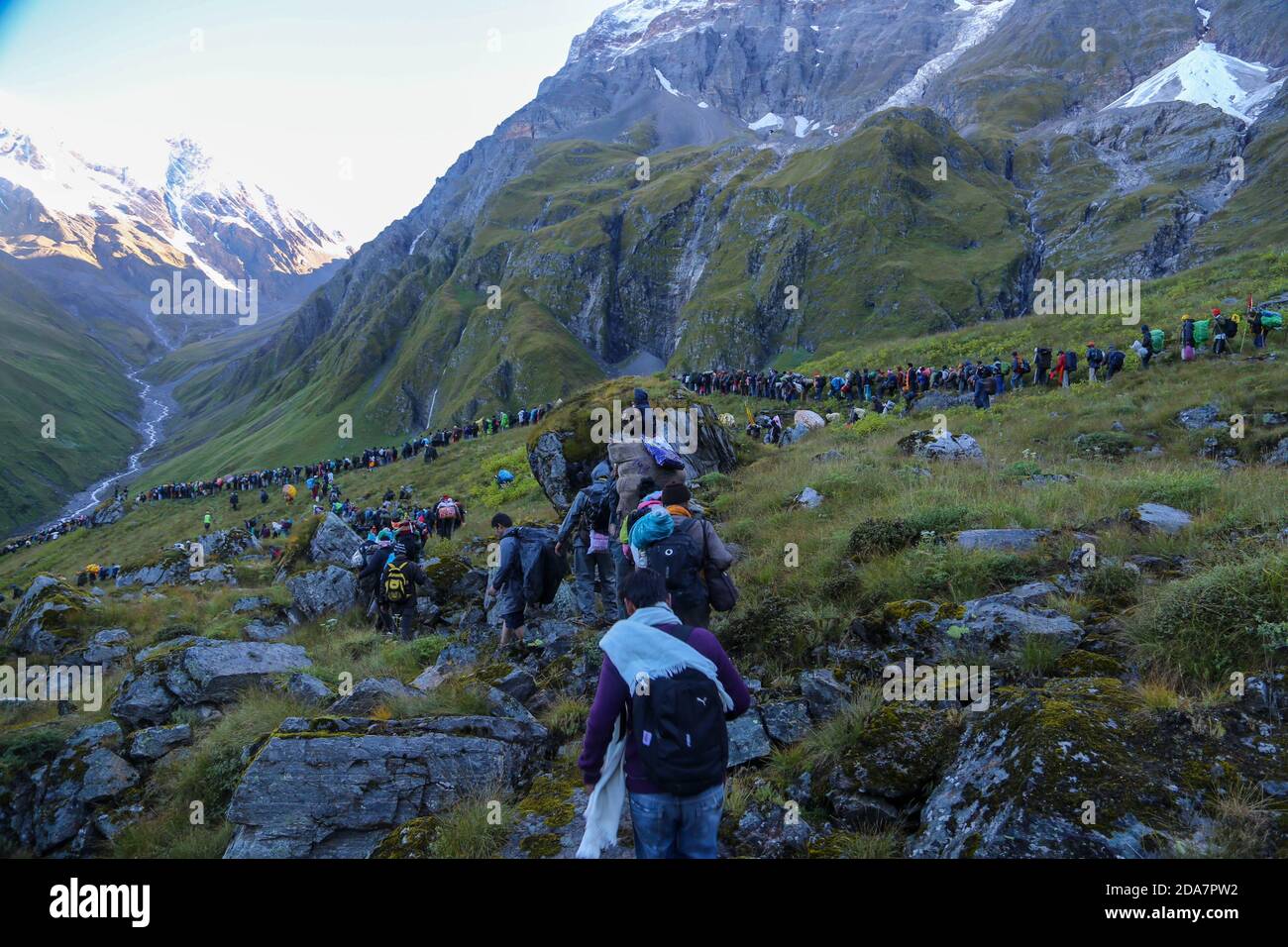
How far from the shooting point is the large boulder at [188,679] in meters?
10.5

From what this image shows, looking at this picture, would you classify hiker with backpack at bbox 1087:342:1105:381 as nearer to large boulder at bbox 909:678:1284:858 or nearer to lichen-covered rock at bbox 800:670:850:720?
lichen-covered rock at bbox 800:670:850:720

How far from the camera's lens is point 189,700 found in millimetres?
10547

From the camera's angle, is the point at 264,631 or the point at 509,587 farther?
the point at 264,631

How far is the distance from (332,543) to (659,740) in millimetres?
19600

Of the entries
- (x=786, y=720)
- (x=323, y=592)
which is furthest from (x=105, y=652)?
(x=786, y=720)

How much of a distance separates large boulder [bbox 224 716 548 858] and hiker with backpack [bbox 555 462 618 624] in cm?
408

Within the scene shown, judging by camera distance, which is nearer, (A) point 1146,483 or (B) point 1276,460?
(A) point 1146,483

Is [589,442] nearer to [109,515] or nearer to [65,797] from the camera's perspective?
[65,797]

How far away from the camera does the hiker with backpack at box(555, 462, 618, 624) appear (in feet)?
34.2

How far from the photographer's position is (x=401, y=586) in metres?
12.7

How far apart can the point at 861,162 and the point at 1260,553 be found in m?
111
